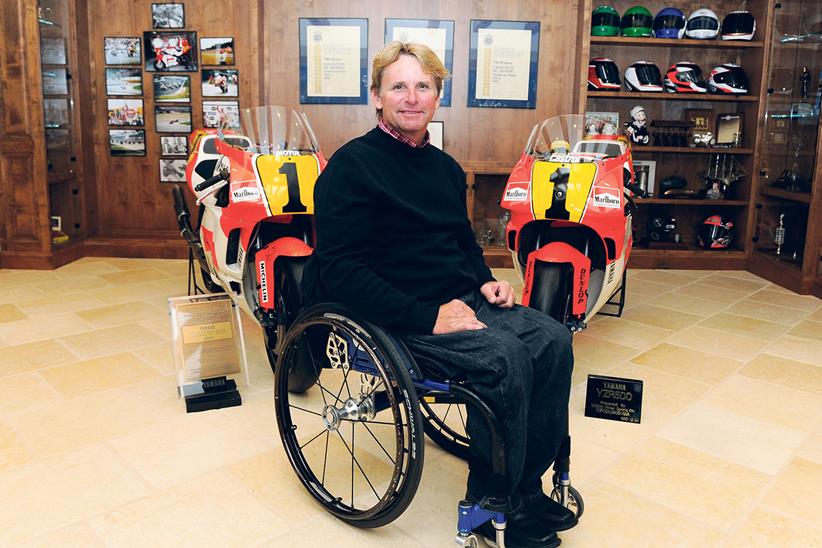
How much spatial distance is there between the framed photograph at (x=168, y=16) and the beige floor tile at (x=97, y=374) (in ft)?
9.99

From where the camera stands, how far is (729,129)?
5348 millimetres

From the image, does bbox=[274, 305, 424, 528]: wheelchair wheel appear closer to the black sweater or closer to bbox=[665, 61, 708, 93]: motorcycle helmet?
the black sweater

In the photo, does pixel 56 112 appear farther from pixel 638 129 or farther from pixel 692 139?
pixel 692 139

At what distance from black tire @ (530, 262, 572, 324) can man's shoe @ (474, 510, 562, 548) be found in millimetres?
1294

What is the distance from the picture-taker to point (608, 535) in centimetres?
181

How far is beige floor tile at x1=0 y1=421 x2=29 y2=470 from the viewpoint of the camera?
7.04 ft

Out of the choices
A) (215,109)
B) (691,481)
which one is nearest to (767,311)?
(691,481)

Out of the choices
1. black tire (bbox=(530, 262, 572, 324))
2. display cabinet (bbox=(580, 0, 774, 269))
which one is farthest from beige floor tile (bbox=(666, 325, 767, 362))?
display cabinet (bbox=(580, 0, 774, 269))

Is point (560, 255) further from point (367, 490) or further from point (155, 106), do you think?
point (155, 106)

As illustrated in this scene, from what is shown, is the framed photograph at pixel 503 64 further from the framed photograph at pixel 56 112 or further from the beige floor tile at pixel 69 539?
the beige floor tile at pixel 69 539

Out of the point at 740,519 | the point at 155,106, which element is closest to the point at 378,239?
the point at 740,519

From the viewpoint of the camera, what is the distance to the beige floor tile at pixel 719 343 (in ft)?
10.8

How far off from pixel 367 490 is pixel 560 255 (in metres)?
1.35

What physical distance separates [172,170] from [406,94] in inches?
160
